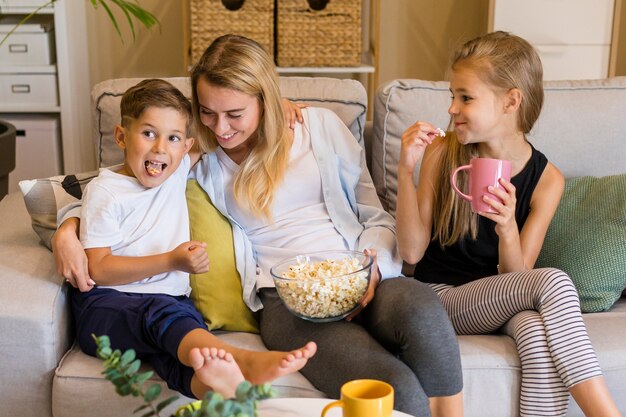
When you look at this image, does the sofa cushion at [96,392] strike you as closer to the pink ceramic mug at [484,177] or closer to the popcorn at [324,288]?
the popcorn at [324,288]

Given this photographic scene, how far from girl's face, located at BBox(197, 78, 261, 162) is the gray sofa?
0.33 m

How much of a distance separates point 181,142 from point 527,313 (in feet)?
2.63

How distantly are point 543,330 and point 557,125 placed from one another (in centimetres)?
68

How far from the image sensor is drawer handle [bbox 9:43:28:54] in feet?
10.9

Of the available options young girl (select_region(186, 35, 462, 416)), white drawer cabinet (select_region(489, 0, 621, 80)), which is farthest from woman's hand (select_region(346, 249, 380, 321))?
white drawer cabinet (select_region(489, 0, 621, 80))

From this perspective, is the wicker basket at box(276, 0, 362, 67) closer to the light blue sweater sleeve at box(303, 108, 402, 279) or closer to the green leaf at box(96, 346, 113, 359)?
the light blue sweater sleeve at box(303, 108, 402, 279)

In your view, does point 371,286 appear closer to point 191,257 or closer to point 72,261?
point 191,257

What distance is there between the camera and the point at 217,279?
1.82 meters

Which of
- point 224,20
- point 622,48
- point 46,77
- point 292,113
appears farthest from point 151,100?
point 622,48

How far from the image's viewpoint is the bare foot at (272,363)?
1263 millimetres

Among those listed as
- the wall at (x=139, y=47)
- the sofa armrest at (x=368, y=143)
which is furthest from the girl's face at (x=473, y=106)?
the wall at (x=139, y=47)

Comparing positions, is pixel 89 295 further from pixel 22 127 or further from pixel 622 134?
pixel 22 127

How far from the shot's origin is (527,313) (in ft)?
5.49

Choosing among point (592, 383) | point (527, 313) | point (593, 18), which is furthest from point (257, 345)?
point (593, 18)
